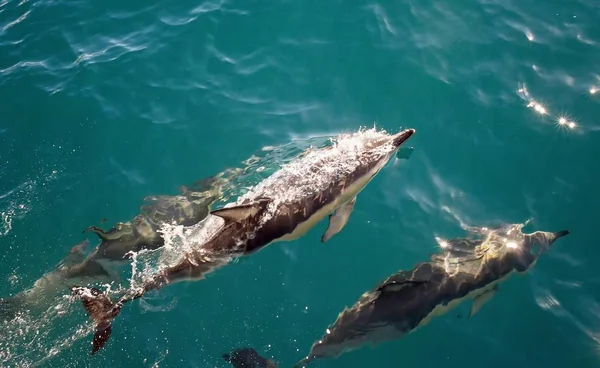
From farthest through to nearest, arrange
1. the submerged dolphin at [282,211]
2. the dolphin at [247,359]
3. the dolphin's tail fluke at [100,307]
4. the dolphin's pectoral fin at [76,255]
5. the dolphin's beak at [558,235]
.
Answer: the dolphin's pectoral fin at [76,255] → the dolphin's beak at [558,235] → the dolphin at [247,359] → the submerged dolphin at [282,211] → the dolphin's tail fluke at [100,307]

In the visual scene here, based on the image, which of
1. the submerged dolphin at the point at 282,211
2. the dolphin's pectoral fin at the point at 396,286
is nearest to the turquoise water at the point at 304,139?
the submerged dolphin at the point at 282,211

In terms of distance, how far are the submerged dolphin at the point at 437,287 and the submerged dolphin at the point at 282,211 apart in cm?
149

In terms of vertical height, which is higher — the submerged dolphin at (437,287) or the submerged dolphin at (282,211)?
the submerged dolphin at (282,211)

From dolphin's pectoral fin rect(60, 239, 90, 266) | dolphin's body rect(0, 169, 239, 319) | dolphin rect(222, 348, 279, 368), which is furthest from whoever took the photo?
dolphin's pectoral fin rect(60, 239, 90, 266)

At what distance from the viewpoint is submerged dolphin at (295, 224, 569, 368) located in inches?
303

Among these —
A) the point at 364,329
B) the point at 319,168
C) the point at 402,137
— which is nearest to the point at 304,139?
the point at 319,168

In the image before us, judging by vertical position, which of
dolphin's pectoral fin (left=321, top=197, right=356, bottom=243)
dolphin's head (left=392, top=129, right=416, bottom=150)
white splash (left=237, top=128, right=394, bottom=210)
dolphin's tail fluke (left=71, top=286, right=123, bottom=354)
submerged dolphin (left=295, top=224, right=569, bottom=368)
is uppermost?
dolphin's head (left=392, top=129, right=416, bottom=150)

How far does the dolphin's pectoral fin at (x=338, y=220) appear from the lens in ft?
28.3

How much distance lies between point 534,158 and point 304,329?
557 cm

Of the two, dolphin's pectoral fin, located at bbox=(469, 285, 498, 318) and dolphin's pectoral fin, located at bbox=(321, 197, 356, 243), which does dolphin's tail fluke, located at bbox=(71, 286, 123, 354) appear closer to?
dolphin's pectoral fin, located at bbox=(321, 197, 356, 243)

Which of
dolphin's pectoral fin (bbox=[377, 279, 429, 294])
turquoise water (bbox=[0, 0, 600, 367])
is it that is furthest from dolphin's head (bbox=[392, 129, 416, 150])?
dolphin's pectoral fin (bbox=[377, 279, 429, 294])

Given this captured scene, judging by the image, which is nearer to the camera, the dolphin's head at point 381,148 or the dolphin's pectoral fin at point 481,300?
the dolphin's pectoral fin at point 481,300

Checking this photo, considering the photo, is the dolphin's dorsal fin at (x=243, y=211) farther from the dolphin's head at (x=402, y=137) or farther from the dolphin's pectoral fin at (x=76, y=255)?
the dolphin's pectoral fin at (x=76, y=255)

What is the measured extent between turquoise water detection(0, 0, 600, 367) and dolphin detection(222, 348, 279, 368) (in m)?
0.18
